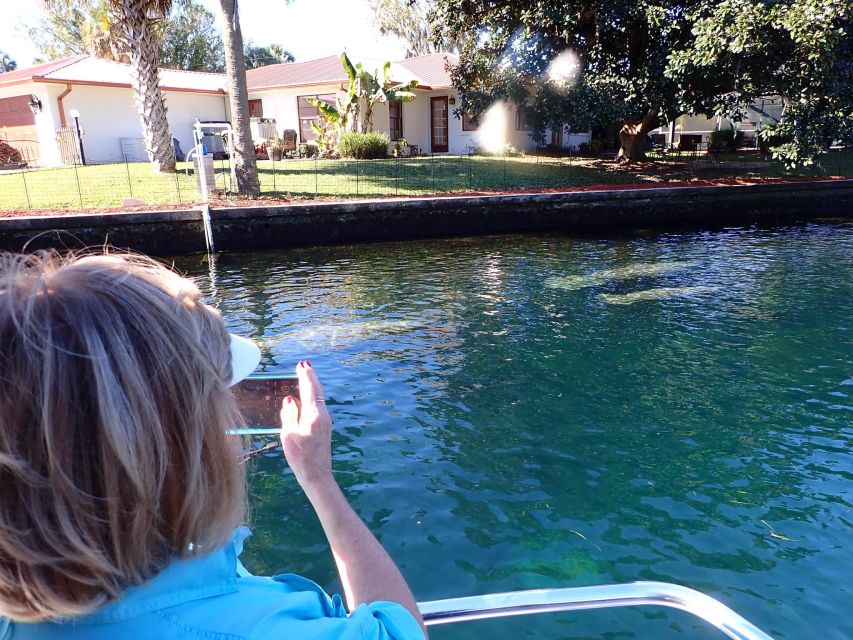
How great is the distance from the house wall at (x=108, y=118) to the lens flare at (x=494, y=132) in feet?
38.3

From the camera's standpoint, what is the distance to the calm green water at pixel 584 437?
3.74 meters

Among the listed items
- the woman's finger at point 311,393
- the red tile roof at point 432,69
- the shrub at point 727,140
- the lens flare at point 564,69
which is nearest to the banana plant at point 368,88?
the red tile roof at point 432,69

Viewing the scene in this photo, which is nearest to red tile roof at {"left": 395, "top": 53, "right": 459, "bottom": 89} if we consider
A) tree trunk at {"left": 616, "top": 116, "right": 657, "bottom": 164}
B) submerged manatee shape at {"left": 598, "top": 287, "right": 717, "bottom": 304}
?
tree trunk at {"left": 616, "top": 116, "right": 657, "bottom": 164}

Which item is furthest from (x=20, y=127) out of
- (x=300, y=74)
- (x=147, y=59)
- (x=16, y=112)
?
(x=300, y=74)

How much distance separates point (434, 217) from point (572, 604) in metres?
13.5

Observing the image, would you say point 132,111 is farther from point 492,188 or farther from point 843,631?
point 843,631

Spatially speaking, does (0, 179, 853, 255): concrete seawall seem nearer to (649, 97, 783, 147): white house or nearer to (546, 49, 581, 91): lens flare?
(546, 49, 581, 91): lens flare

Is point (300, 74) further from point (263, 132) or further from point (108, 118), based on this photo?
point (108, 118)

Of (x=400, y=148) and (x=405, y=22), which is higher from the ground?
(x=405, y=22)

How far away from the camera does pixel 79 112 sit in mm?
23375

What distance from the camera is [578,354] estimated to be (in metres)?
7.20

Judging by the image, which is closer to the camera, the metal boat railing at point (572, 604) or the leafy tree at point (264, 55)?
the metal boat railing at point (572, 604)

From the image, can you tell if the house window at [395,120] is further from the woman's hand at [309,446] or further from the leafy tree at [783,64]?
the woman's hand at [309,446]

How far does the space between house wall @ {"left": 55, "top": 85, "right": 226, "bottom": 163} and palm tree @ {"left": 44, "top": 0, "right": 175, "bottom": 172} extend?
15.8 feet
